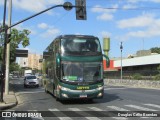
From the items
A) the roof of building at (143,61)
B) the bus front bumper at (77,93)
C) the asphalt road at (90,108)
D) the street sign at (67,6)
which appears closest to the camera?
the asphalt road at (90,108)

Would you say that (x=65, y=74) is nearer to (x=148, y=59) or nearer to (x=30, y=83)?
(x=30, y=83)

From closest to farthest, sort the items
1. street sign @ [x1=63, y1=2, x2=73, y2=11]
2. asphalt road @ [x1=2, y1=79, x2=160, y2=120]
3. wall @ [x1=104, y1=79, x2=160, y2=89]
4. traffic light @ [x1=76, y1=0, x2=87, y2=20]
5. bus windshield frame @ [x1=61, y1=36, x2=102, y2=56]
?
asphalt road @ [x1=2, y1=79, x2=160, y2=120], bus windshield frame @ [x1=61, y1=36, x2=102, y2=56], traffic light @ [x1=76, y1=0, x2=87, y2=20], street sign @ [x1=63, y1=2, x2=73, y2=11], wall @ [x1=104, y1=79, x2=160, y2=89]

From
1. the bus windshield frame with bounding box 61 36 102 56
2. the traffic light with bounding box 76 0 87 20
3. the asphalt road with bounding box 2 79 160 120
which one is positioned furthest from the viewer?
the traffic light with bounding box 76 0 87 20

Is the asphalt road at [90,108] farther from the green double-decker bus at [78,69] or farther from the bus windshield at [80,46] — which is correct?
the bus windshield at [80,46]

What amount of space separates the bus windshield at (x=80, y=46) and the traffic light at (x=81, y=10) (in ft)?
4.16

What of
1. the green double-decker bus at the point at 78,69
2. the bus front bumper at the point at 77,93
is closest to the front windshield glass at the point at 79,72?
the green double-decker bus at the point at 78,69

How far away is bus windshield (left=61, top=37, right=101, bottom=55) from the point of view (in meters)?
22.5

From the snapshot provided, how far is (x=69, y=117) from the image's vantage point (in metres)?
15.8

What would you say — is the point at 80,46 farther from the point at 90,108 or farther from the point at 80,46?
the point at 90,108

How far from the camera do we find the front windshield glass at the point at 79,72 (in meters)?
22.1

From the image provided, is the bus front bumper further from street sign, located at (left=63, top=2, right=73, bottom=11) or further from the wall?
the wall

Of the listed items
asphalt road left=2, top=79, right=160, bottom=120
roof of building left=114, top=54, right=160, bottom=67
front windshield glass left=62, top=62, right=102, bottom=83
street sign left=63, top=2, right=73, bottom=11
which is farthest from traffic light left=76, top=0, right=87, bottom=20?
roof of building left=114, top=54, right=160, bottom=67

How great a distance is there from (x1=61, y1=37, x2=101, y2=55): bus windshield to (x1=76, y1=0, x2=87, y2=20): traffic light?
4.16 ft

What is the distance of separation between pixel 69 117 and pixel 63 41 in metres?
7.65
